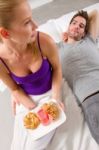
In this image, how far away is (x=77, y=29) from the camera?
1481mm

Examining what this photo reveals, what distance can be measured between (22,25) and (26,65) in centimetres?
27

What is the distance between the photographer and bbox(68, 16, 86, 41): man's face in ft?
4.87

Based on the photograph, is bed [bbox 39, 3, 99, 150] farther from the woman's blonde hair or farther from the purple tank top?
the woman's blonde hair

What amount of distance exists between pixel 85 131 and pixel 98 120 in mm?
99

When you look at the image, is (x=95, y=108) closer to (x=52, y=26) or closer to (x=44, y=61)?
(x=44, y=61)

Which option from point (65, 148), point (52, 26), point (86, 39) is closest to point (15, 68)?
point (65, 148)

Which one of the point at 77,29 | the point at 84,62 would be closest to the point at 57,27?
the point at 77,29

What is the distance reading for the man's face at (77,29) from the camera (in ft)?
4.87

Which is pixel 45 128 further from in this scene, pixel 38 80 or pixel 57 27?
pixel 57 27

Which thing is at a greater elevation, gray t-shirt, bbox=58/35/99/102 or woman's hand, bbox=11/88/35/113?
Result: woman's hand, bbox=11/88/35/113

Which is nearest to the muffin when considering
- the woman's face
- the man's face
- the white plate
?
the white plate

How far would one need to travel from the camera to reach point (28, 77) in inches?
43.4

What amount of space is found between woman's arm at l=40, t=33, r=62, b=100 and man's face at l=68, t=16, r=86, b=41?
41 cm

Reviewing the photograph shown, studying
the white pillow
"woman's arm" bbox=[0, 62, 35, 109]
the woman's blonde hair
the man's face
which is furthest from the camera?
the white pillow
